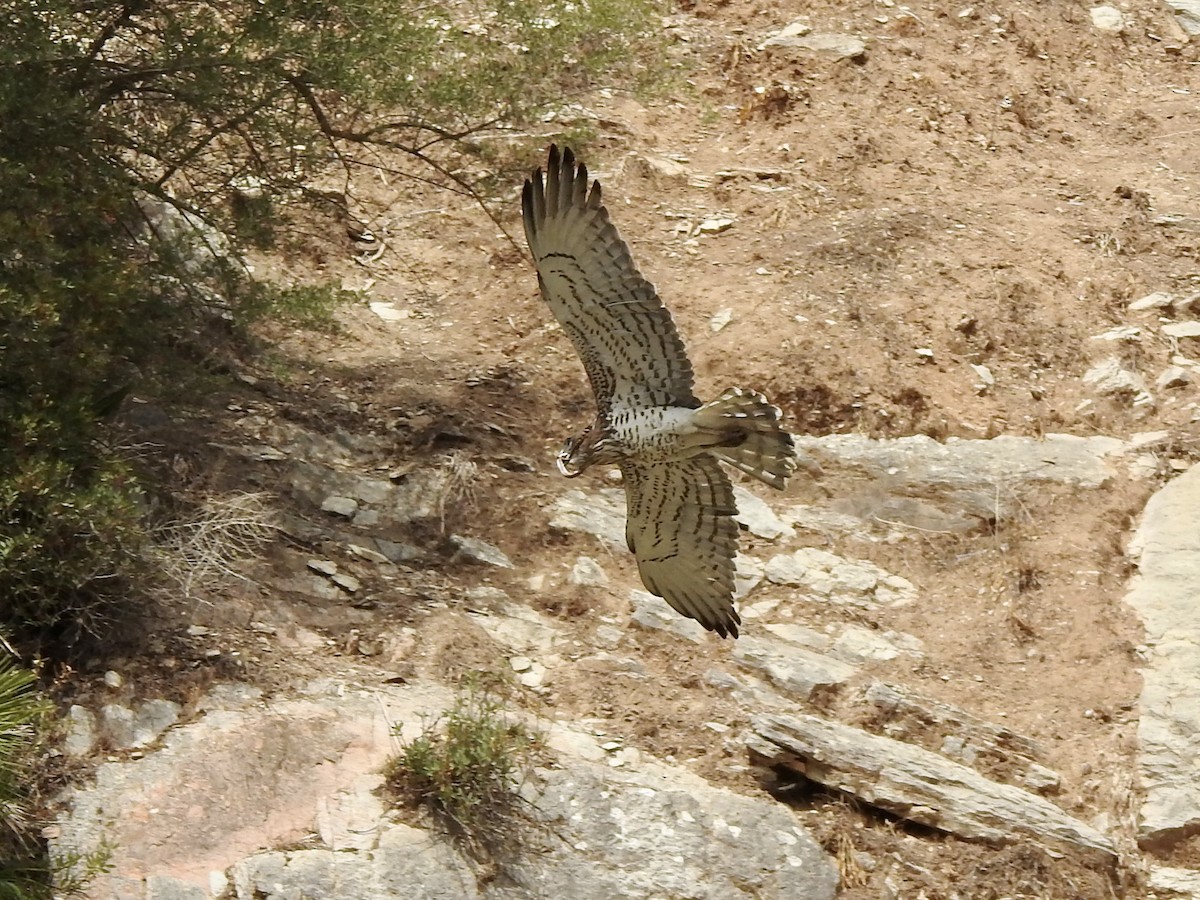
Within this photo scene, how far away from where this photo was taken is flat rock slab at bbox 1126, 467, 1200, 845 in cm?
689

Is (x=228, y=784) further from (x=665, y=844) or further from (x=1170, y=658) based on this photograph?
(x=1170, y=658)

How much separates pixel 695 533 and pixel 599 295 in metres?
1.27

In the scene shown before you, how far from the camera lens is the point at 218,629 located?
6.70m

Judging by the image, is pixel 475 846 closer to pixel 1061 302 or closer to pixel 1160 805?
pixel 1160 805

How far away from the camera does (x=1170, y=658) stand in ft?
24.4

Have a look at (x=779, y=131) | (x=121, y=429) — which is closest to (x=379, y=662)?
(x=121, y=429)

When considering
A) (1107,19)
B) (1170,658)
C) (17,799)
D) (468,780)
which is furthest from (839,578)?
(1107,19)

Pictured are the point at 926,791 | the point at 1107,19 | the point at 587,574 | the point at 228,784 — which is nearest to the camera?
the point at 228,784

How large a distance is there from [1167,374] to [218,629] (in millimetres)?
5769

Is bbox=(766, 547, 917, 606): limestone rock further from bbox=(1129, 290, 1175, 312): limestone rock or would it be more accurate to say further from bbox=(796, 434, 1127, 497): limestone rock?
bbox=(1129, 290, 1175, 312): limestone rock

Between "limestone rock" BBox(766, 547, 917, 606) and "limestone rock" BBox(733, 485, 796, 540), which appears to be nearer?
"limestone rock" BBox(766, 547, 917, 606)

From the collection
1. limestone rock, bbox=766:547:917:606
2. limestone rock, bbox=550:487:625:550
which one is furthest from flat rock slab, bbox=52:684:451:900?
limestone rock, bbox=766:547:917:606

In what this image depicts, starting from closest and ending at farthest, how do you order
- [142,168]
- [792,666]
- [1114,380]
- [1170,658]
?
1. [792,666]
2. [1170,658]
3. [142,168]
4. [1114,380]

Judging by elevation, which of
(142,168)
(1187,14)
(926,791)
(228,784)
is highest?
(142,168)
